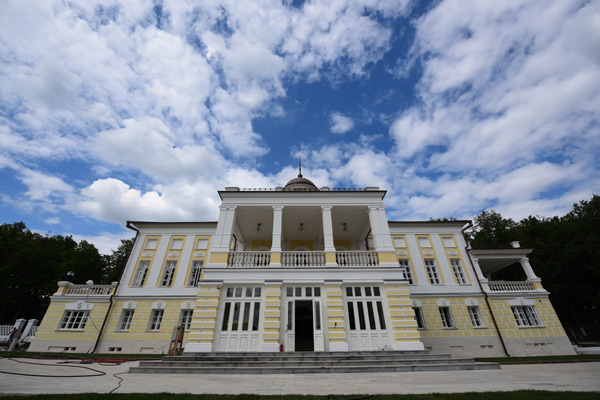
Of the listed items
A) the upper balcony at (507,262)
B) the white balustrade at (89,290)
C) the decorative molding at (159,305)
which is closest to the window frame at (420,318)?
the upper balcony at (507,262)

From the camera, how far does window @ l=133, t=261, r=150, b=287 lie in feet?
55.7

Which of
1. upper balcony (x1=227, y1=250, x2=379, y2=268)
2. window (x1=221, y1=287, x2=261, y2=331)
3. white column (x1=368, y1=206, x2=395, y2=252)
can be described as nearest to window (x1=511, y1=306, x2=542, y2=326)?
white column (x1=368, y1=206, x2=395, y2=252)

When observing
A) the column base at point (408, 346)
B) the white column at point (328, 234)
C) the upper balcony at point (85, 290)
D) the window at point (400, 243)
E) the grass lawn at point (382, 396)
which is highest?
the window at point (400, 243)

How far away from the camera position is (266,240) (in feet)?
57.6

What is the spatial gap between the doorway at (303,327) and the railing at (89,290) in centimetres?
1259

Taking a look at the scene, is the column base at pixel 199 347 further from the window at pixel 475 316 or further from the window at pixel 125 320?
the window at pixel 475 316

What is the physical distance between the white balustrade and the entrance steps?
10.5 meters

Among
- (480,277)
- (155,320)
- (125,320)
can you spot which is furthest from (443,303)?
(125,320)

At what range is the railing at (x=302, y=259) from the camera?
12.6 m

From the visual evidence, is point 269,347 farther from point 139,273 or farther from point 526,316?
point 526,316

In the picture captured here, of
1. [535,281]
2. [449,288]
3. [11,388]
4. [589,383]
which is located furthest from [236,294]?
[535,281]

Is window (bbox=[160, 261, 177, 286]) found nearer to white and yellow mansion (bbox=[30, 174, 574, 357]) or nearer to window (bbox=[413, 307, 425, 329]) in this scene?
white and yellow mansion (bbox=[30, 174, 574, 357])

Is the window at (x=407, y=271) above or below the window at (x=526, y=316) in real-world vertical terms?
above

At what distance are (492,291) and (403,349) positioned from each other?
32.5 feet
